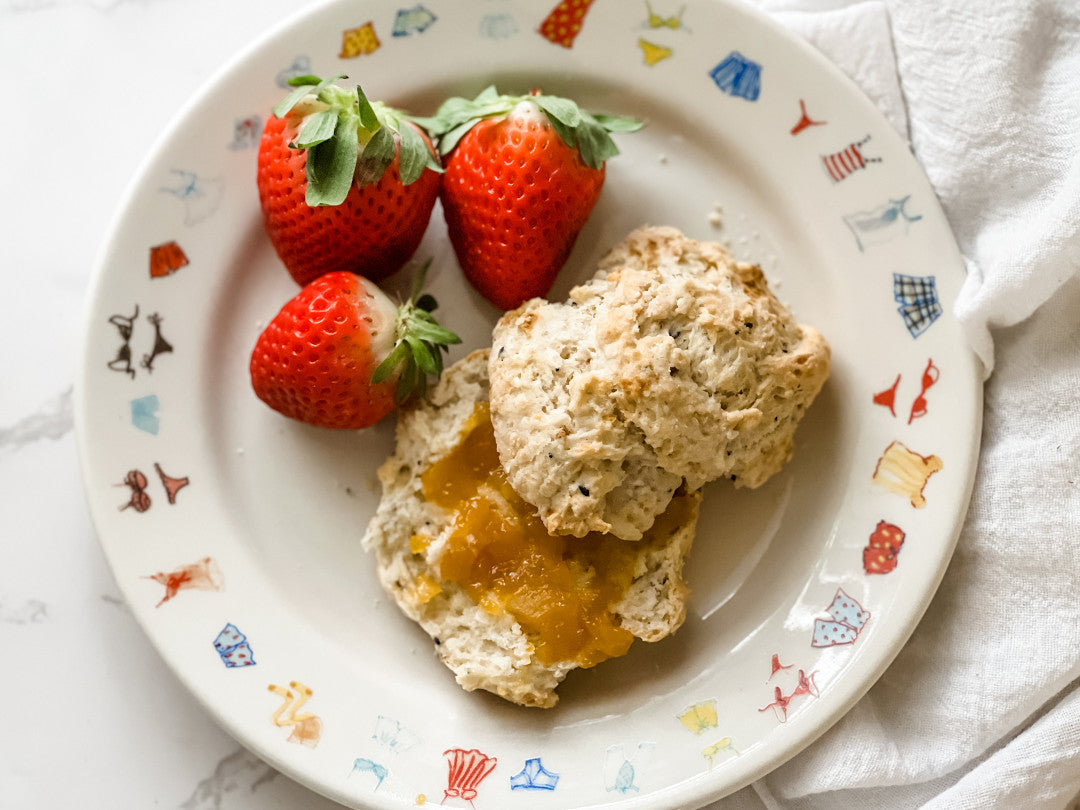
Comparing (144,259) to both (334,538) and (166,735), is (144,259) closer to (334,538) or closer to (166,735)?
(334,538)

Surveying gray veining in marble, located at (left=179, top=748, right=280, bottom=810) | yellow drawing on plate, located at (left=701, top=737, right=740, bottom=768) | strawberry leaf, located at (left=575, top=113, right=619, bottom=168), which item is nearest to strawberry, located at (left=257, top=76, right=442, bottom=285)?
strawberry leaf, located at (left=575, top=113, right=619, bottom=168)

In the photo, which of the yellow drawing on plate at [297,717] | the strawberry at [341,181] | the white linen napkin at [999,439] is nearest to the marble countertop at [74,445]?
the yellow drawing on plate at [297,717]

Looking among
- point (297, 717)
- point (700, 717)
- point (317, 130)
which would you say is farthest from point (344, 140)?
point (700, 717)

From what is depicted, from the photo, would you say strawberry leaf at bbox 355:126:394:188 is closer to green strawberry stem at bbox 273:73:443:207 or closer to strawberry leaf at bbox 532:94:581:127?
green strawberry stem at bbox 273:73:443:207

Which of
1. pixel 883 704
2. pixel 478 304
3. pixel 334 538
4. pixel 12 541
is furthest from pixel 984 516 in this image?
pixel 12 541

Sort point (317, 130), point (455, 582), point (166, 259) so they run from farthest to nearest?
point (166, 259) → point (455, 582) → point (317, 130)

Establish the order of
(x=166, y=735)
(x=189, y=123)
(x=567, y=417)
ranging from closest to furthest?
(x=567, y=417)
(x=189, y=123)
(x=166, y=735)

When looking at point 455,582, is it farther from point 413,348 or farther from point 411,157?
point 411,157
